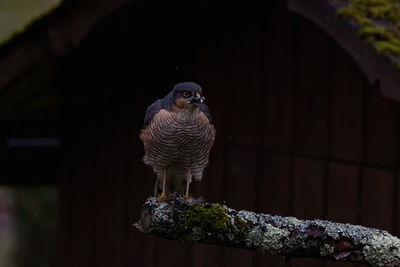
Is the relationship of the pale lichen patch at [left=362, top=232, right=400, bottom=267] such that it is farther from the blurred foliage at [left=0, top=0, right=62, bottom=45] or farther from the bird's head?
the blurred foliage at [left=0, top=0, right=62, bottom=45]

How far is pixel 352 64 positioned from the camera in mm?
4398

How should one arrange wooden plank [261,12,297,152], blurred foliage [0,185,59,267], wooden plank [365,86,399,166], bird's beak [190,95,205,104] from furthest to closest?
blurred foliage [0,185,59,267], wooden plank [261,12,297,152], wooden plank [365,86,399,166], bird's beak [190,95,205,104]

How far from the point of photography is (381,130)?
4.20 m

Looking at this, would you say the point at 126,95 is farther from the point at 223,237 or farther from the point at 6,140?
the point at 223,237

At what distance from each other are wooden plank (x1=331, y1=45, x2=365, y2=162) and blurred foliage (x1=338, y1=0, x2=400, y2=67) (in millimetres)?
571

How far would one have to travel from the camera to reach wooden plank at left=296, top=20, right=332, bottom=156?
458 cm

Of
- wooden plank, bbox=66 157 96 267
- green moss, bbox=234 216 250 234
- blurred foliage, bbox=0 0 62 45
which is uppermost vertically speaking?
blurred foliage, bbox=0 0 62 45

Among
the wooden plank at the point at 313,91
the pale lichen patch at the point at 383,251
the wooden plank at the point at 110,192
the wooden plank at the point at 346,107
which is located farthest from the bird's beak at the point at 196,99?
the wooden plank at the point at 110,192

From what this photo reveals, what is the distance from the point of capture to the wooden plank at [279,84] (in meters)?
4.79

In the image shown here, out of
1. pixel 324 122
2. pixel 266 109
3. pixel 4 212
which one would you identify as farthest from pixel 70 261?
pixel 4 212

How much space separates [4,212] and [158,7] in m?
7.63

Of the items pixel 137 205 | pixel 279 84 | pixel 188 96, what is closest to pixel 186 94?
pixel 188 96

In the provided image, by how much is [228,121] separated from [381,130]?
1.38 metres

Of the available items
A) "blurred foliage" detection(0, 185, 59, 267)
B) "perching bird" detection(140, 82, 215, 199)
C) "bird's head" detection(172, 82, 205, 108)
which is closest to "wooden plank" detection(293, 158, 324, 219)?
"perching bird" detection(140, 82, 215, 199)
